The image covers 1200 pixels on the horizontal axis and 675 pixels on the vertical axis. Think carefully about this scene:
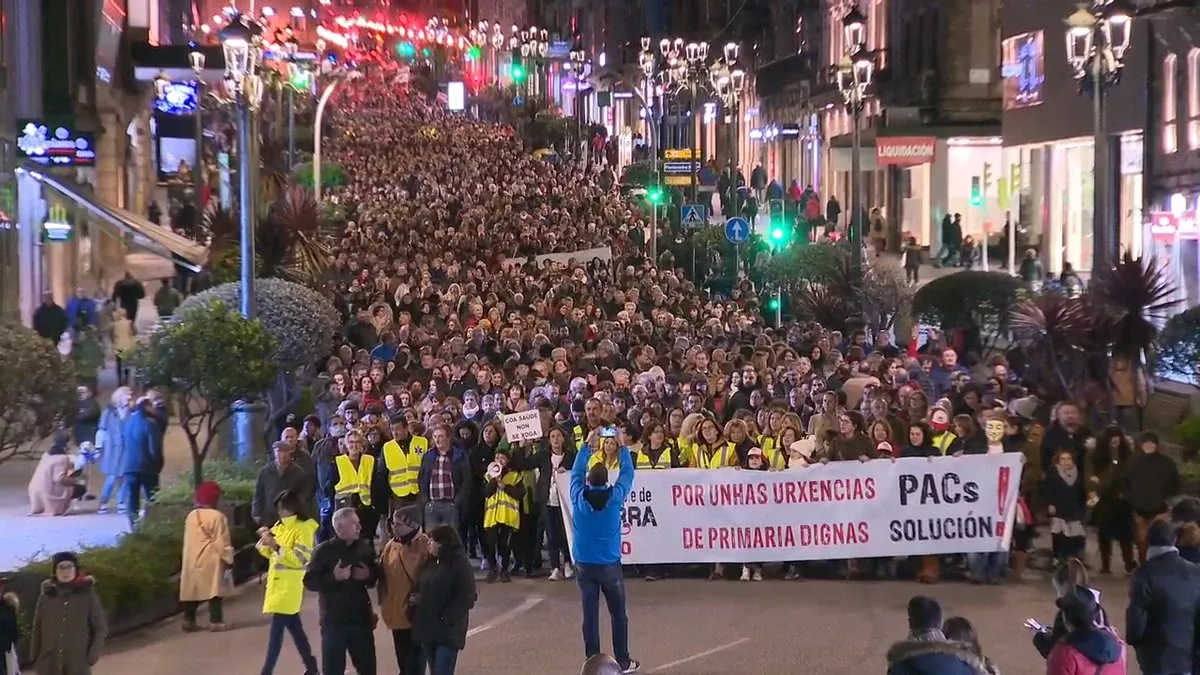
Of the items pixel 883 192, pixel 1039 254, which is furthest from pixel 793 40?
pixel 1039 254

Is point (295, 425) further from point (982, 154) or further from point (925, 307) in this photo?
point (982, 154)

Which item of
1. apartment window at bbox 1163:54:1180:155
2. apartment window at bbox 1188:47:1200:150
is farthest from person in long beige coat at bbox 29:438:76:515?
apartment window at bbox 1163:54:1180:155

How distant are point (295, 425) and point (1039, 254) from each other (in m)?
31.3

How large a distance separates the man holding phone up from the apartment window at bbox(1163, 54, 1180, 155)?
25.0 meters

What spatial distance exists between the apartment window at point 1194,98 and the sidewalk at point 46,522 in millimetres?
16969

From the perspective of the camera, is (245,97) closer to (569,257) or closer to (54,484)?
(54,484)

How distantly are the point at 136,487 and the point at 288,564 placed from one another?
6933 mm

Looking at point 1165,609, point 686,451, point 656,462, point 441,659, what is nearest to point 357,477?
point 656,462

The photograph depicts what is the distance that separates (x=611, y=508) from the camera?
12680 millimetres

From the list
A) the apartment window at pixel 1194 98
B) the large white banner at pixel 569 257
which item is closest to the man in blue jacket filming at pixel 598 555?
the apartment window at pixel 1194 98

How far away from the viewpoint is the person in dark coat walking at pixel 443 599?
35.6 ft

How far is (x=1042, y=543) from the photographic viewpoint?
17672mm

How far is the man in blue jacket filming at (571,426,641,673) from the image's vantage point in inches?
495

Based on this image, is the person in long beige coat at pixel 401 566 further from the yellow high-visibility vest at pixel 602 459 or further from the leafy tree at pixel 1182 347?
the leafy tree at pixel 1182 347
